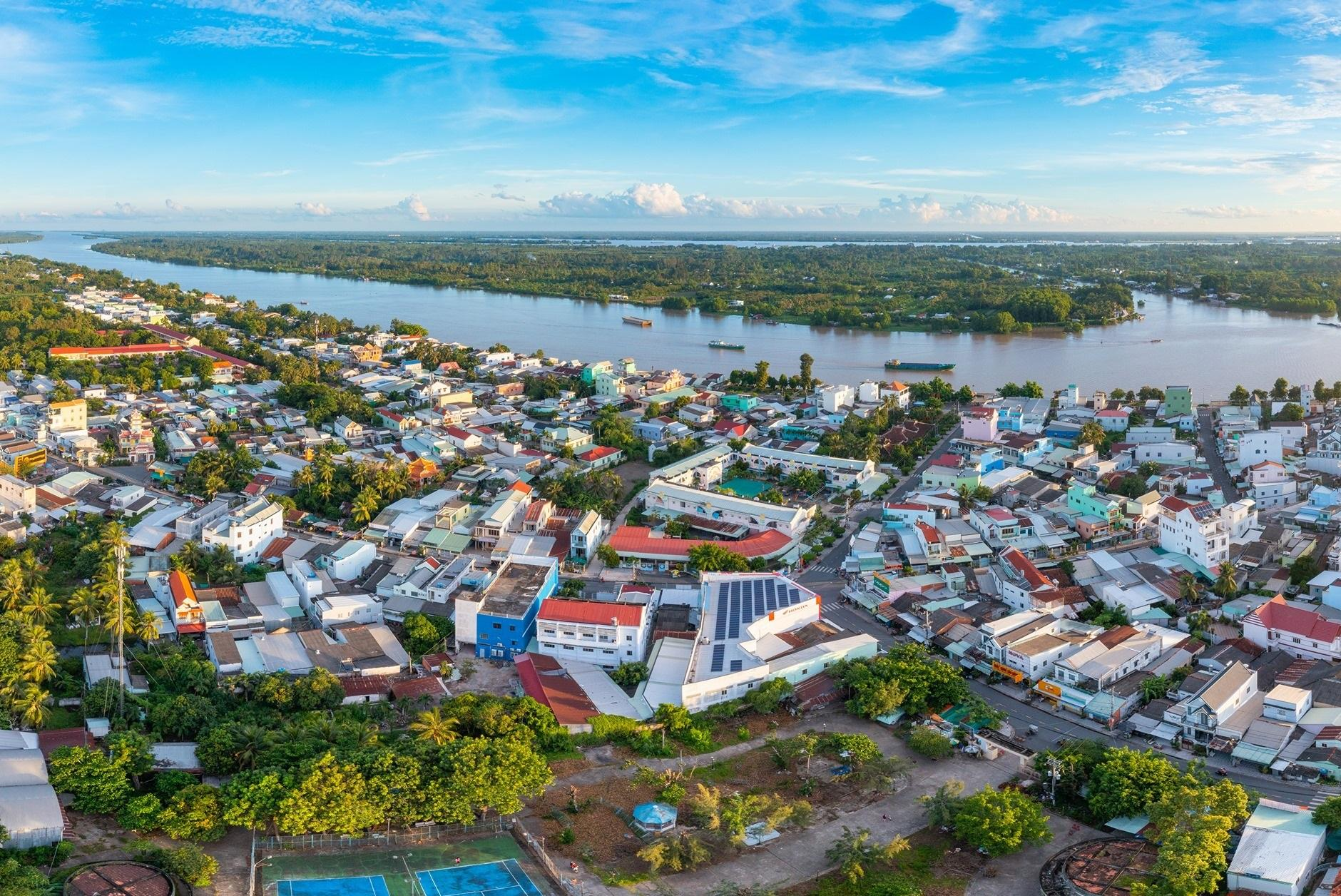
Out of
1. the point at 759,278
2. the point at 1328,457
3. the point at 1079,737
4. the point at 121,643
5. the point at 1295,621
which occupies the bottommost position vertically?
the point at 1079,737

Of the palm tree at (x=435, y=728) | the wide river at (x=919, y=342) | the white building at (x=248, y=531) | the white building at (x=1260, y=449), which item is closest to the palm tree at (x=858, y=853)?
the palm tree at (x=435, y=728)

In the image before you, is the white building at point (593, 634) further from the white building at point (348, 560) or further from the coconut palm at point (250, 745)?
the white building at point (348, 560)

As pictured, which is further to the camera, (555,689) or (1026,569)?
(1026,569)

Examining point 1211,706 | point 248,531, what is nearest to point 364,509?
point 248,531

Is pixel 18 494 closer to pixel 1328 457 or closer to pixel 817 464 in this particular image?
pixel 817 464

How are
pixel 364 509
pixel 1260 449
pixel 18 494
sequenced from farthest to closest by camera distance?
pixel 1260 449, pixel 18 494, pixel 364 509

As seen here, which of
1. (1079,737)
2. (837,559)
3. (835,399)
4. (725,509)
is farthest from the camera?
(835,399)

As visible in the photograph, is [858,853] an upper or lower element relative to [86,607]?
lower

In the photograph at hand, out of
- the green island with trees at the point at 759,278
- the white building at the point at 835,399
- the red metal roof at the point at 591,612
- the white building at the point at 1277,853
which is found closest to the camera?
the white building at the point at 1277,853
